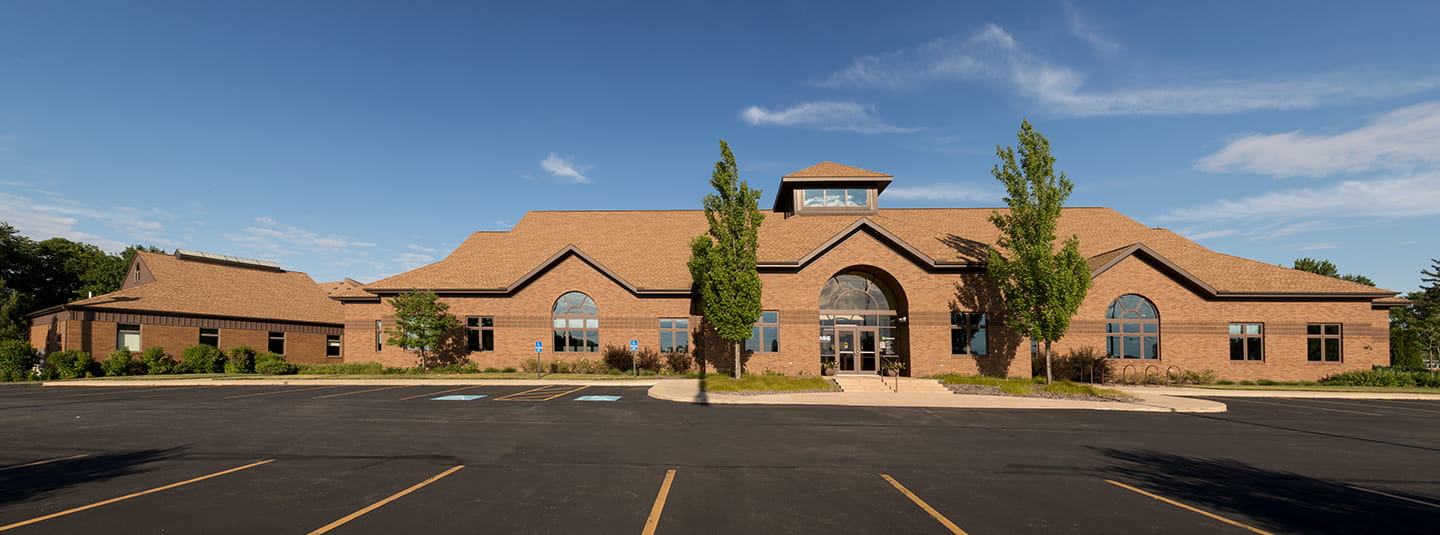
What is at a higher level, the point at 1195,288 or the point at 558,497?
the point at 1195,288

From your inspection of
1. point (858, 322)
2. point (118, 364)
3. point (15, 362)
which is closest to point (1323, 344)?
point (858, 322)

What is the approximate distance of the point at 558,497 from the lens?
26.5ft

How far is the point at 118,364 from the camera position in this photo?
3120cm

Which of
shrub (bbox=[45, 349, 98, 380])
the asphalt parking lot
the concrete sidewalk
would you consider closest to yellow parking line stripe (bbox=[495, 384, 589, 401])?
the asphalt parking lot

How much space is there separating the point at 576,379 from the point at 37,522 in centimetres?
2017

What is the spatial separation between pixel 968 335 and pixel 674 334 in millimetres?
13956

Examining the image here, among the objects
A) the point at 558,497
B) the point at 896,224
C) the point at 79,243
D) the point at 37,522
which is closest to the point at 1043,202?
the point at 896,224

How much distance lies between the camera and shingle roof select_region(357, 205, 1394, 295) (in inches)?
1157

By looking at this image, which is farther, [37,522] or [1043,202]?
[1043,202]

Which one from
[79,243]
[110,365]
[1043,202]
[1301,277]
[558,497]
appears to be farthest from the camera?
[79,243]

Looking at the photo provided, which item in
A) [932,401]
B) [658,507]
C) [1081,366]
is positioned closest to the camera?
[658,507]

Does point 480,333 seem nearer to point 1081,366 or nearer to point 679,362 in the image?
point 679,362

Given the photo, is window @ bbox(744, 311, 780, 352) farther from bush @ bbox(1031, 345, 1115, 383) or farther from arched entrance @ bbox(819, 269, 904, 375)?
bush @ bbox(1031, 345, 1115, 383)

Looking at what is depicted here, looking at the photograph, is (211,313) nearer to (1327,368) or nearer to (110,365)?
(110,365)
